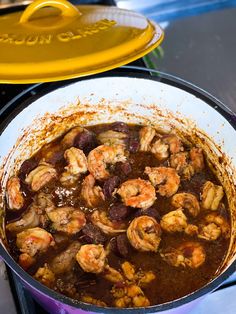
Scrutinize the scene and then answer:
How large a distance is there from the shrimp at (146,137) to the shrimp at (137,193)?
206 millimetres

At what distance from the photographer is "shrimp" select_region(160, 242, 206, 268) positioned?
4.07 feet

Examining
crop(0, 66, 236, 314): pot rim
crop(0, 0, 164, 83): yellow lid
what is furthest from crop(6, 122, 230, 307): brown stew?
crop(0, 0, 164, 83): yellow lid

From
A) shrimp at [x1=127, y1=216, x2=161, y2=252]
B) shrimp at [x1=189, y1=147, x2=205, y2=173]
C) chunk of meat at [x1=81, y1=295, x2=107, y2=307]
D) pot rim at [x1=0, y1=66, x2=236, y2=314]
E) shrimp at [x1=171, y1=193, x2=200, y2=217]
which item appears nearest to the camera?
pot rim at [x1=0, y1=66, x2=236, y2=314]

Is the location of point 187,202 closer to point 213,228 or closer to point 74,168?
point 213,228

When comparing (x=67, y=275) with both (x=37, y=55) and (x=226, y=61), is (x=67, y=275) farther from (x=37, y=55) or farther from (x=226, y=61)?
(x=226, y=61)

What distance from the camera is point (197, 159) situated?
1517 millimetres

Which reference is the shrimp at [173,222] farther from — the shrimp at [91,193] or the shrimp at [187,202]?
the shrimp at [91,193]

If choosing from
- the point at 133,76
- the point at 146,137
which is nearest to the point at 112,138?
the point at 146,137

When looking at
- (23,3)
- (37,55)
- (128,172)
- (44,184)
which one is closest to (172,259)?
(128,172)

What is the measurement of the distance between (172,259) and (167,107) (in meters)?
0.57

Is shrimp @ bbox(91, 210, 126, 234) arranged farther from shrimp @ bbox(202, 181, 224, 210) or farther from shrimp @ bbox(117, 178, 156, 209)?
shrimp @ bbox(202, 181, 224, 210)

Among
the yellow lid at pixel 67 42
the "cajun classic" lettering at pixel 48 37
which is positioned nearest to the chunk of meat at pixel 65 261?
the yellow lid at pixel 67 42

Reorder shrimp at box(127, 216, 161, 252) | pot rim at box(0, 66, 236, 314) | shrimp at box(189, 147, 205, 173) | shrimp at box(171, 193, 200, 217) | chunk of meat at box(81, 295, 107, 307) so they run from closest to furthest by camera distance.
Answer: pot rim at box(0, 66, 236, 314) < chunk of meat at box(81, 295, 107, 307) < shrimp at box(127, 216, 161, 252) < shrimp at box(171, 193, 200, 217) < shrimp at box(189, 147, 205, 173)

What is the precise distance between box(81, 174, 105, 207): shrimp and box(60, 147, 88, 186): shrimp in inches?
2.1
